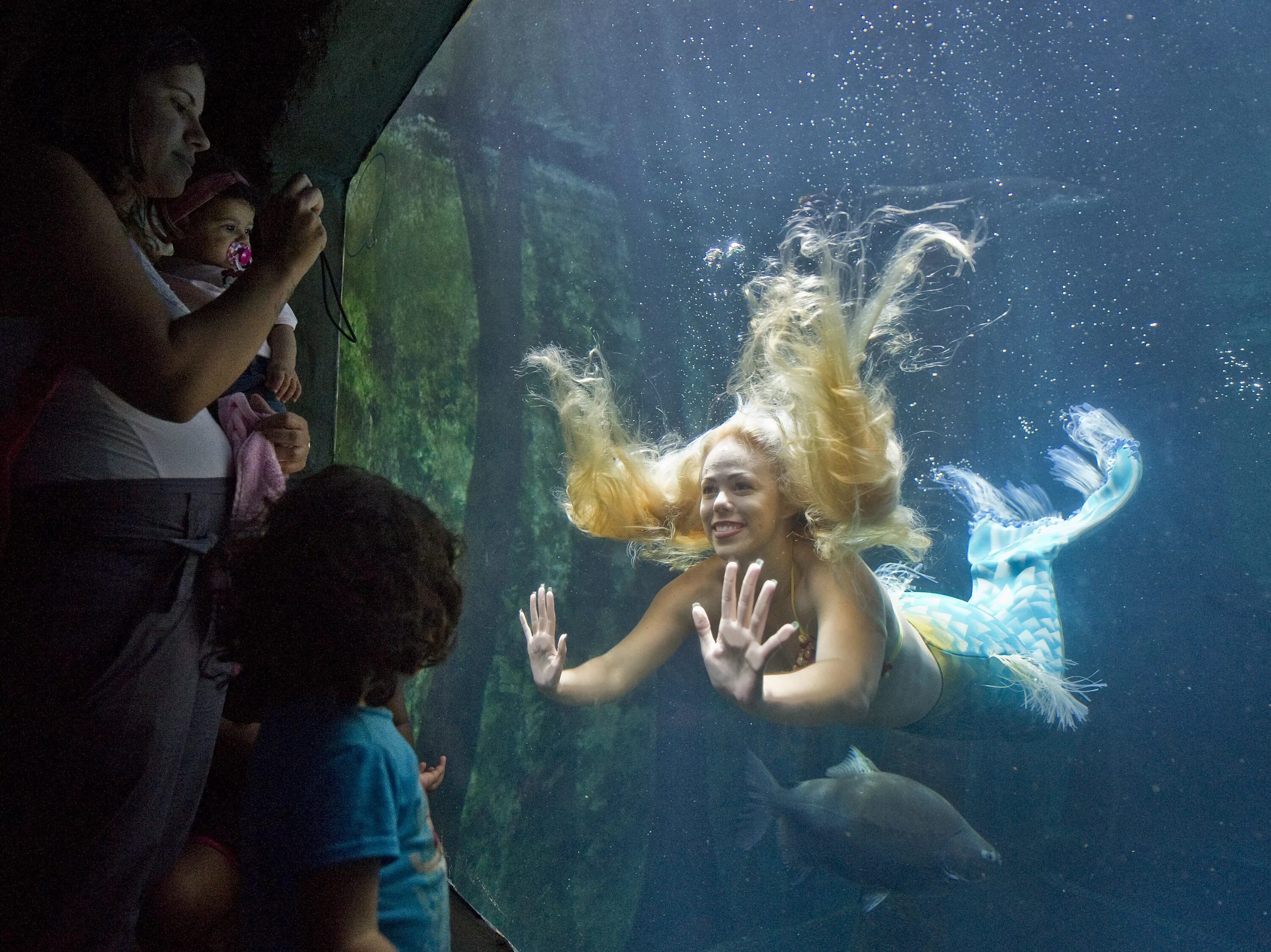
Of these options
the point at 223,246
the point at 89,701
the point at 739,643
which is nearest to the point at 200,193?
the point at 223,246

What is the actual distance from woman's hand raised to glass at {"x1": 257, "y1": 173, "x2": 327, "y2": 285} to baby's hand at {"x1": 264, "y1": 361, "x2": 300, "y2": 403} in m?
1.00

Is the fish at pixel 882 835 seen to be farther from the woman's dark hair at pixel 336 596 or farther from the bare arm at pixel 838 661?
the woman's dark hair at pixel 336 596

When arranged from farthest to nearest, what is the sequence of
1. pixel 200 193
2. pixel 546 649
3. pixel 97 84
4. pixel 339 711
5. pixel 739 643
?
pixel 200 193 < pixel 546 649 < pixel 739 643 < pixel 97 84 < pixel 339 711

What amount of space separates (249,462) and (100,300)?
538 mm

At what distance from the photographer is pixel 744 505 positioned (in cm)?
181

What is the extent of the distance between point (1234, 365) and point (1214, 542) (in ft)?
2.18

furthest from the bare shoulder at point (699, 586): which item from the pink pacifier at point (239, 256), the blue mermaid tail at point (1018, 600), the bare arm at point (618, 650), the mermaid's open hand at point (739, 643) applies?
the pink pacifier at point (239, 256)

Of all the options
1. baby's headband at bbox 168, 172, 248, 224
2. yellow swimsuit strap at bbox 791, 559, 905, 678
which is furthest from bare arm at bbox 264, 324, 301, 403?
yellow swimsuit strap at bbox 791, 559, 905, 678

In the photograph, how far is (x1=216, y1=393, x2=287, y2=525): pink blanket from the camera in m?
1.40

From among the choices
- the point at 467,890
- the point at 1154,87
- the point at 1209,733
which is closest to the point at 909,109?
the point at 1154,87

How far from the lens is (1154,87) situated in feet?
8.02

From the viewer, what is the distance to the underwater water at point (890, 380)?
8.17 feet

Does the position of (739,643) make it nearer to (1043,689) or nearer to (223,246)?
(1043,689)

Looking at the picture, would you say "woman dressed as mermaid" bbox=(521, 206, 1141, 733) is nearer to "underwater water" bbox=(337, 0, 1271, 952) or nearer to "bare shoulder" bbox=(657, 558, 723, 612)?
"bare shoulder" bbox=(657, 558, 723, 612)
